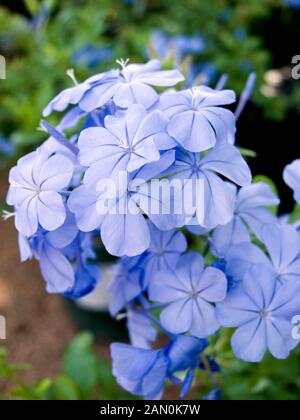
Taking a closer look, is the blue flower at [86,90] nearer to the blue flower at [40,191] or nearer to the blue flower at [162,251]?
the blue flower at [40,191]

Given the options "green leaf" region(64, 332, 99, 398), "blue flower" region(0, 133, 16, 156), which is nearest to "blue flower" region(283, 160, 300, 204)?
"green leaf" region(64, 332, 99, 398)

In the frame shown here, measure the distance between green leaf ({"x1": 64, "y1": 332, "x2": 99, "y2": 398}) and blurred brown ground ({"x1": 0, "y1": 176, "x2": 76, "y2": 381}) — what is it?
0.77 metres

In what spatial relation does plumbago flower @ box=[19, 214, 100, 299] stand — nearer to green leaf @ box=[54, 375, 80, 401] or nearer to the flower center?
the flower center

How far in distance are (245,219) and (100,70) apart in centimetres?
110

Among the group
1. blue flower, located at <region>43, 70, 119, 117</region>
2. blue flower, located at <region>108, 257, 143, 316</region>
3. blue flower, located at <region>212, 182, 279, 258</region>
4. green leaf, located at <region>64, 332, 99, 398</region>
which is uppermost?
blue flower, located at <region>43, 70, 119, 117</region>

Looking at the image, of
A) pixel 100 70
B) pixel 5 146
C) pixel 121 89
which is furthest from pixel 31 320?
pixel 121 89

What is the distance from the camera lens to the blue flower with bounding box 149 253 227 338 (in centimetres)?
86

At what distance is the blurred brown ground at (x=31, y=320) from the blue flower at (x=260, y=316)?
56.1 inches

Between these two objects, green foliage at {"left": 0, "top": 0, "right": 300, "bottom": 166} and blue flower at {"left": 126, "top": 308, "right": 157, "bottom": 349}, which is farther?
green foliage at {"left": 0, "top": 0, "right": 300, "bottom": 166}

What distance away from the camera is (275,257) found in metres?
0.89

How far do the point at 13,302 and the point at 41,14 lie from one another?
1048 millimetres

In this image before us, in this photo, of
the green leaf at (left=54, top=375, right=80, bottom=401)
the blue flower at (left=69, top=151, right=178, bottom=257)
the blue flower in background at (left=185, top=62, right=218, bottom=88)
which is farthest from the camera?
the blue flower in background at (left=185, top=62, right=218, bottom=88)

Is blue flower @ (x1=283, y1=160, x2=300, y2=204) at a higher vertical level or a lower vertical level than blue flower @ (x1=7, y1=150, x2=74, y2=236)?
lower

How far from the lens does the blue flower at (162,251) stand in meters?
0.90
